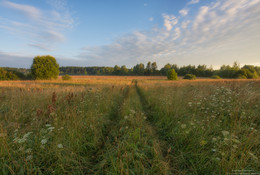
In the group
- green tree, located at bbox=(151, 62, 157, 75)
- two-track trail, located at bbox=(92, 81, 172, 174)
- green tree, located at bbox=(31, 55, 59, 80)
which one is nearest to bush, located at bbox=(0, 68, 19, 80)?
green tree, located at bbox=(31, 55, 59, 80)

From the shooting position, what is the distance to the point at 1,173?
189 centimetres

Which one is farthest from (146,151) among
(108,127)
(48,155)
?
(48,155)

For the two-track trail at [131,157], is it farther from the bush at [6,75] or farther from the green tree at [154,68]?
the green tree at [154,68]

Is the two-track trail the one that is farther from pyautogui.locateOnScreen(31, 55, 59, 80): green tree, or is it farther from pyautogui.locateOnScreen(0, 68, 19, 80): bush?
pyautogui.locateOnScreen(0, 68, 19, 80): bush

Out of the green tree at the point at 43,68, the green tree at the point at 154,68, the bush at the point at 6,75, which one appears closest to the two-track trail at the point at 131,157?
the green tree at the point at 43,68

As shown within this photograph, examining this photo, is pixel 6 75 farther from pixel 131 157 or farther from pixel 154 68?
pixel 154 68

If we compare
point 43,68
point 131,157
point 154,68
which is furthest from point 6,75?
point 154,68

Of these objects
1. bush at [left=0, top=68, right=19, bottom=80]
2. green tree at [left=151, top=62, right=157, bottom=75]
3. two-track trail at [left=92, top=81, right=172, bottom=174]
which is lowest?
two-track trail at [left=92, top=81, right=172, bottom=174]

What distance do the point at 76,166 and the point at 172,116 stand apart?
416cm

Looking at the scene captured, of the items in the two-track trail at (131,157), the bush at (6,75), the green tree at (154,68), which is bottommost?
the two-track trail at (131,157)

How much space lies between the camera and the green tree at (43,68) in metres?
26.0

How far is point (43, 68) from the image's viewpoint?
86.8 feet

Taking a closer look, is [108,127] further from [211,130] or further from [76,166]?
[211,130]

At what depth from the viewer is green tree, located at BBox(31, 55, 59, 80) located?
26.0 meters
